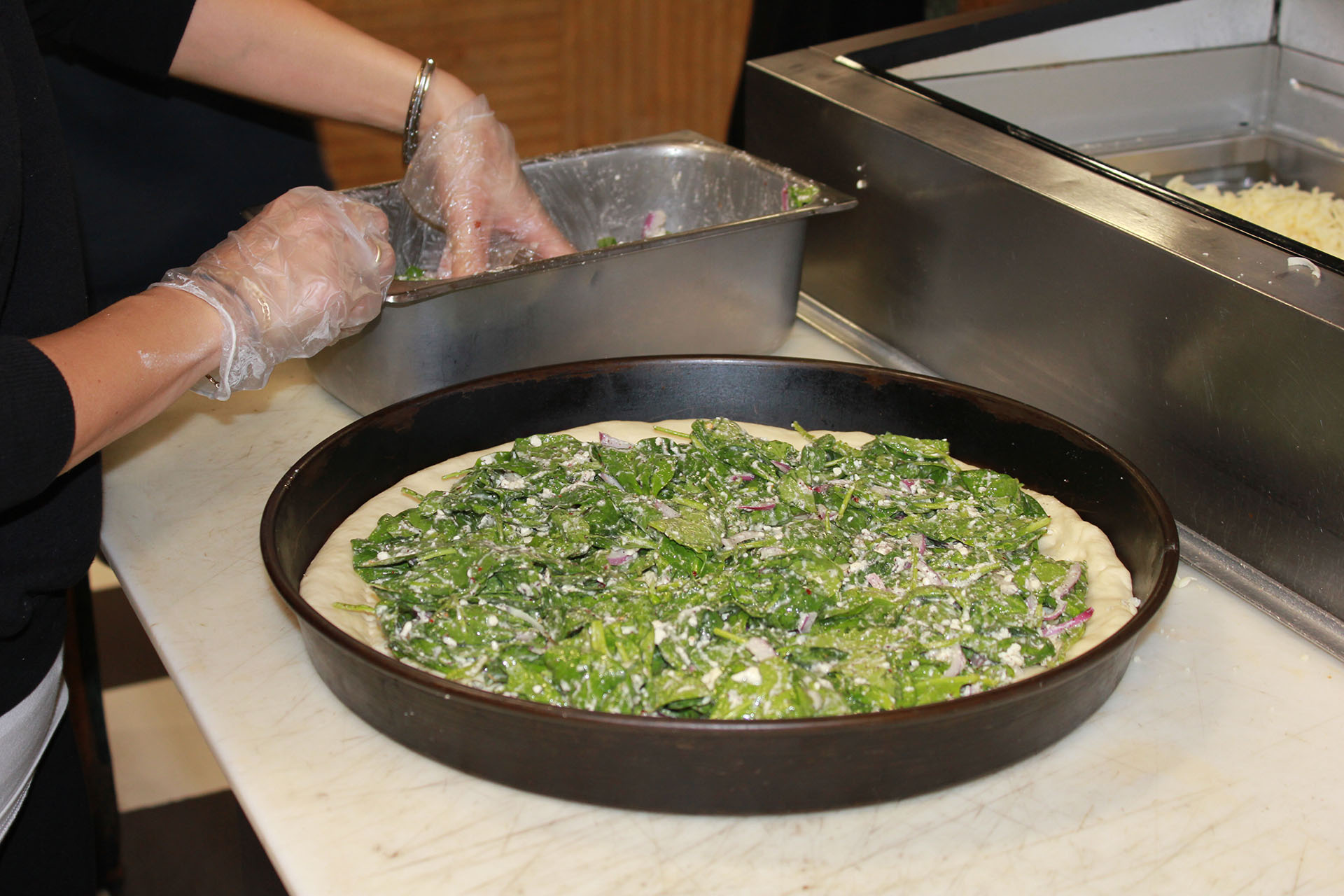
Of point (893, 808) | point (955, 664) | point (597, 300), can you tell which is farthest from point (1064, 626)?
point (597, 300)

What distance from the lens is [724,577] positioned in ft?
4.08

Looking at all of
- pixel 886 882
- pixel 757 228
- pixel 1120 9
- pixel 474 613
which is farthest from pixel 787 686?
pixel 1120 9

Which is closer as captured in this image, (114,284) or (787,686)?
(787,686)

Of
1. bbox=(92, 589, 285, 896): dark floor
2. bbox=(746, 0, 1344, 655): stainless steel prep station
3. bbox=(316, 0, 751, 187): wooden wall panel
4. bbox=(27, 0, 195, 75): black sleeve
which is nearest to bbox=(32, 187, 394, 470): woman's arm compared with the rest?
bbox=(27, 0, 195, 75): black sleeve

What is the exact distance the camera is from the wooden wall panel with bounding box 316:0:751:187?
4.28 m

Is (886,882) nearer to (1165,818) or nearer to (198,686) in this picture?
(1165,818)

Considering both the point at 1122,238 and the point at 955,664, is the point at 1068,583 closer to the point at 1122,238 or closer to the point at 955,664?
the point at 955,664

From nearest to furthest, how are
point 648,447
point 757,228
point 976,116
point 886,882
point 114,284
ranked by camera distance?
point 886,882
point 648,447
point 757,228
point 976,116
point 114,284

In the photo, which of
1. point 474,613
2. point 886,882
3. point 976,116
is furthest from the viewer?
point 976,116

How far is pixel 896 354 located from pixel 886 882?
112 centimetres

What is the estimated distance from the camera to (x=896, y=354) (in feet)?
6.42

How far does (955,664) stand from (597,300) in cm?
79

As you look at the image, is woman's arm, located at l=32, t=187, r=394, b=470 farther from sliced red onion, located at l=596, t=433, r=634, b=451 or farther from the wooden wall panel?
the wooden wall panel

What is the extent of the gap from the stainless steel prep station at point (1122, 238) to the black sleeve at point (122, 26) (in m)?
1.00
